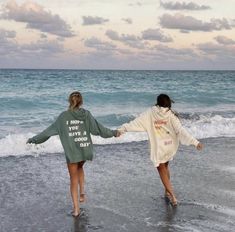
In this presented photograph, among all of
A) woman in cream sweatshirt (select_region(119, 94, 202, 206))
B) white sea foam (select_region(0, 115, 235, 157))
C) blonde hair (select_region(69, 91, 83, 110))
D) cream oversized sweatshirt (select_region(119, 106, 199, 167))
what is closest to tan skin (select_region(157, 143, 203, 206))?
woman in cream sweatshirt (select_region(119, 94, 202, 206))

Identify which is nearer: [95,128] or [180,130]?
[95,128]

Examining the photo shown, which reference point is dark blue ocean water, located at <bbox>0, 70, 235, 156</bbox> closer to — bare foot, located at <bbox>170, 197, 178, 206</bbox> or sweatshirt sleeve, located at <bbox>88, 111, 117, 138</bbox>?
sweatshirt sleeve, located at <bbox>88, 111, 117, 138</bbox>

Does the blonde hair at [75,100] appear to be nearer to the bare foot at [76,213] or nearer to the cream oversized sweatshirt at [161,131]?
the cream oversized sweatshirt at [161,131]

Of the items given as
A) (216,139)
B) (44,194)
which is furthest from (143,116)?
(216,139)

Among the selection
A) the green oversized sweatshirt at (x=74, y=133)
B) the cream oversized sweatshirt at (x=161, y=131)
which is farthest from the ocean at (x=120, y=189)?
the green oversized sweatshirt at (x=74, y=133)

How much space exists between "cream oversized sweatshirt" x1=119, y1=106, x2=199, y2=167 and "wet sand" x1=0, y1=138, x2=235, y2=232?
2.47 ft

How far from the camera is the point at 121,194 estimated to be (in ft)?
26.1

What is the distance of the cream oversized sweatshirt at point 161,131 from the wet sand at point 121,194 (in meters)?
0.75

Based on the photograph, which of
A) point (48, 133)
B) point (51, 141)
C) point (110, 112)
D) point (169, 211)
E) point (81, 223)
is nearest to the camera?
point (81, 223)

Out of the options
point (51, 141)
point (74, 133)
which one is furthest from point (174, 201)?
point (51, 141)

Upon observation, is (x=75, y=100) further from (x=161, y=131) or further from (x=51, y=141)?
(x=51, y=141)

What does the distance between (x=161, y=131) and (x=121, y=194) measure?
1.31 metres

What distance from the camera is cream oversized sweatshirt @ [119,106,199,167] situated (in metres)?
7.30

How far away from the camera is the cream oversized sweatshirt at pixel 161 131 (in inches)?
287
